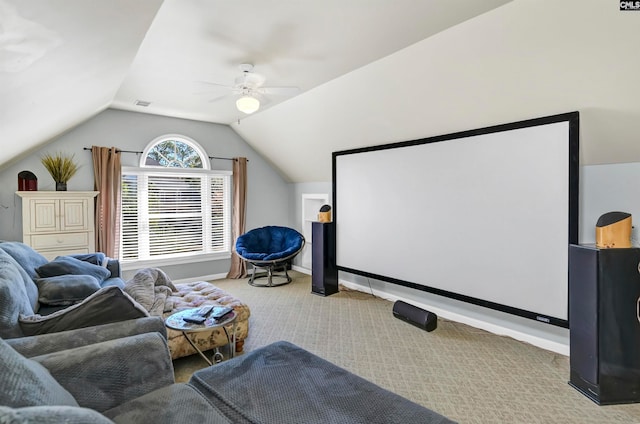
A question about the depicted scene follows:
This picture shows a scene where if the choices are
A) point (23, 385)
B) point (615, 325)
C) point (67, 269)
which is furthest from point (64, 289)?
point (615, 325)

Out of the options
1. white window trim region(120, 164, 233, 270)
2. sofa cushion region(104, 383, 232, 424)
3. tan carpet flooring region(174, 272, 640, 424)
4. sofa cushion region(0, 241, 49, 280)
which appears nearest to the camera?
sofa cushion region(104, 383, 232, 424)

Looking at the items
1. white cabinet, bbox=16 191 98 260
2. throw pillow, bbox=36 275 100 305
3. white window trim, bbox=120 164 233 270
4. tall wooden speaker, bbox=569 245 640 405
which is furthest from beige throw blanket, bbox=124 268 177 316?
tall wooden speaker, bbox=569 245 640 405

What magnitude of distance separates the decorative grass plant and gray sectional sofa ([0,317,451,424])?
3431 mm

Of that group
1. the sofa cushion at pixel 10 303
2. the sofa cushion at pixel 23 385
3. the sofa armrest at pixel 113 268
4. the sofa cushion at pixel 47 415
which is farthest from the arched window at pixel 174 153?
the sofa cushion at pixel 47 415

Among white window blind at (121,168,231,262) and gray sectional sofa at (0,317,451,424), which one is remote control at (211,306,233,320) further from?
white window blind at (121,168,231,262)

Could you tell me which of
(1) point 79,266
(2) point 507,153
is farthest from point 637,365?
(1) point 79,266

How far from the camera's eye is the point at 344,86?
3898 mm

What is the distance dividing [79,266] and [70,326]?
1737 mm

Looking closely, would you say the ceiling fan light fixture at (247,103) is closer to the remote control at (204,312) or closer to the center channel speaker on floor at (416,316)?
the remote control at (204,312)

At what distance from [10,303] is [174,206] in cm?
389

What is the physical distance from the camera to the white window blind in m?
5.21

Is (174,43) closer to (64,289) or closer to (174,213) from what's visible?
(64,289)

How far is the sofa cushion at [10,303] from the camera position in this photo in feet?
5.81

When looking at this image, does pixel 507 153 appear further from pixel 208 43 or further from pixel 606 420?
pixel 208 43
